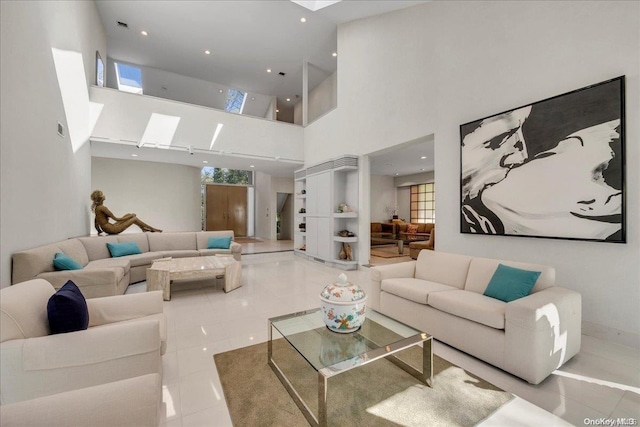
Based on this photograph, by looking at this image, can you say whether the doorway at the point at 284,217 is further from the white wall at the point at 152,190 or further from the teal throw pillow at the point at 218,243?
Answer: the teal throw pillow at the point at 218,243

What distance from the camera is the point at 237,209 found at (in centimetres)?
1162

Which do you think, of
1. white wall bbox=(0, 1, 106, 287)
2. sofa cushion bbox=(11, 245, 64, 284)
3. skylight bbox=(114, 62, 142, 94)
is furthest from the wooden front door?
sofa cushion bbox=(11, 245, 64, 284)

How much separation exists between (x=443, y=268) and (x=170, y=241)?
17.5 feet

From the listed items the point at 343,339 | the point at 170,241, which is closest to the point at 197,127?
the point at 170,241

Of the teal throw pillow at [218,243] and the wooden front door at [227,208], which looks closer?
the teal throw pillow at [218,243]

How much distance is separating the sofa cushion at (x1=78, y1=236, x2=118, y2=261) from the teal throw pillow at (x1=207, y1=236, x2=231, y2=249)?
5.69 feet

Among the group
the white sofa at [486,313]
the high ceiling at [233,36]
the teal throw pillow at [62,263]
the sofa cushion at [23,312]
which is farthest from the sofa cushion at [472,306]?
the high ceiling at [233,36]

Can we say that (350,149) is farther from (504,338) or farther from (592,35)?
(504,338)

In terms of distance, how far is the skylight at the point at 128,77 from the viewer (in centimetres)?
781

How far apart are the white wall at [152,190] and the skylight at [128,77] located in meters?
2.24

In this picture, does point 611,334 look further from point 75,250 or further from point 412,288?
point 75,250

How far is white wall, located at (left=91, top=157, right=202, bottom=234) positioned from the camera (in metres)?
8.05

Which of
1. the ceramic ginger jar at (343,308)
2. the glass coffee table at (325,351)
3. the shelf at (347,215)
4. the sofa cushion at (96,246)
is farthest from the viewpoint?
the shelf at (347,215)

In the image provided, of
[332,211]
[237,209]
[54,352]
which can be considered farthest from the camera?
[237,209]
